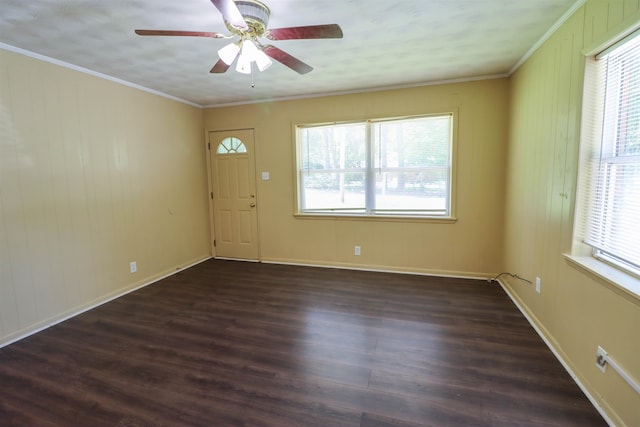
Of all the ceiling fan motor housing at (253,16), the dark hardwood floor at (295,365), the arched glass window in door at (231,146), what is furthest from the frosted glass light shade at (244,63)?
the arched glass window in door at (231,146)

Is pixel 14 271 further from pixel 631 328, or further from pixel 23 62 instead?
pixel 631 328

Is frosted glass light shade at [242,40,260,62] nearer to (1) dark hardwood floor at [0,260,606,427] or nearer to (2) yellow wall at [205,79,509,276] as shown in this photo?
(1) dark hardwood floor at [0,260,606,427]

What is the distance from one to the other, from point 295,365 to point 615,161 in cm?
235

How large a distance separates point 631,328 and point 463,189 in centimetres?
232

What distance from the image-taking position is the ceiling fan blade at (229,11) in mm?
1377

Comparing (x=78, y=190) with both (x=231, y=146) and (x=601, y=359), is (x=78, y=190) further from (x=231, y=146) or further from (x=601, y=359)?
(x=601, y=359)

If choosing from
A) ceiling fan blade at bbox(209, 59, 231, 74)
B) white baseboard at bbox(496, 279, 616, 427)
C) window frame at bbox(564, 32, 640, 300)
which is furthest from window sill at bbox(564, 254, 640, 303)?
ceiling fan blade at bbox(209, 59, 231, 74)

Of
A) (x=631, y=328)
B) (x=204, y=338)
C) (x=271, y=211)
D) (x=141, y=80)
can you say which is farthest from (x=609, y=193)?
(x=141, y=80)

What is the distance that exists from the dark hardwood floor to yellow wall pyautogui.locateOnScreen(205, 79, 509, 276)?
0.67 meters

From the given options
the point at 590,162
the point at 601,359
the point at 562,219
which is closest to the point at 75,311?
the point at 601,359

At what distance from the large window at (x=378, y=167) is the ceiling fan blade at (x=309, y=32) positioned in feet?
7.51

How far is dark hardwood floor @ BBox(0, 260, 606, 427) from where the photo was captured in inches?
65.3

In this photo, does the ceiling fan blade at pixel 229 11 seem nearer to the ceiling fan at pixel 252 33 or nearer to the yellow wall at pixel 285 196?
the ceiling fan at pixel 252 33

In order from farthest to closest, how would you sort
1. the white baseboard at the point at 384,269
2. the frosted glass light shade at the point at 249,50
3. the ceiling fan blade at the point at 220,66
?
the white baseboard at the point at 384,269, the ceiling fan blade at the point at 220,66, the frosted glass light shade at the point at 249,50
